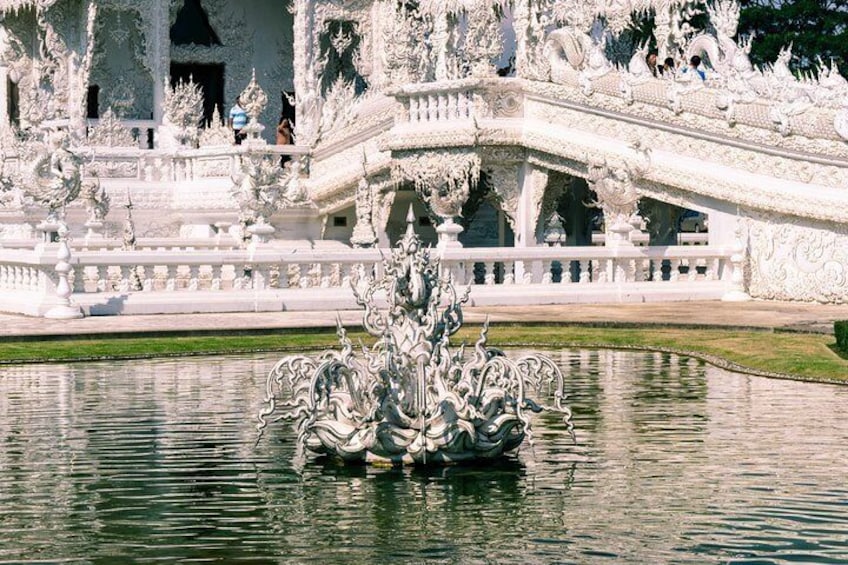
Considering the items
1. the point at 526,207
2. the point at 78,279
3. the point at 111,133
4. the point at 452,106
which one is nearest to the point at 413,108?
the point at 452,106

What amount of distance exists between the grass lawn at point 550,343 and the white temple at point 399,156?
3062 millimetres

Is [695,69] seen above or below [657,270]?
above

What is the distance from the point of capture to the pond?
958 centimetres

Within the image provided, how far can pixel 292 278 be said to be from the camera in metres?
25.9

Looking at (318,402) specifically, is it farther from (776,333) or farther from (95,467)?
(776,333)

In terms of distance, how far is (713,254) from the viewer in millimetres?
26234

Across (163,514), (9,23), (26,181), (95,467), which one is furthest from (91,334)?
(9,23)

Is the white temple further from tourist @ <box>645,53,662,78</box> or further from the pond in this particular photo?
the pond

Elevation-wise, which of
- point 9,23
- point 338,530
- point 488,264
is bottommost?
point 338,530

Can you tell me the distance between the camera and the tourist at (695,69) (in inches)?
1104

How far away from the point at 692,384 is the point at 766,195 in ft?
32.4

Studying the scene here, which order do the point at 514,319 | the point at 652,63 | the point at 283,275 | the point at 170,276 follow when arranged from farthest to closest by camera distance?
the point at 652,63 → the point at 283,275 → the point at 170,276 → the point at 514,319

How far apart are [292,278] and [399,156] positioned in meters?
5.85

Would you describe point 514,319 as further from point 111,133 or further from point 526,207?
point 111,133
